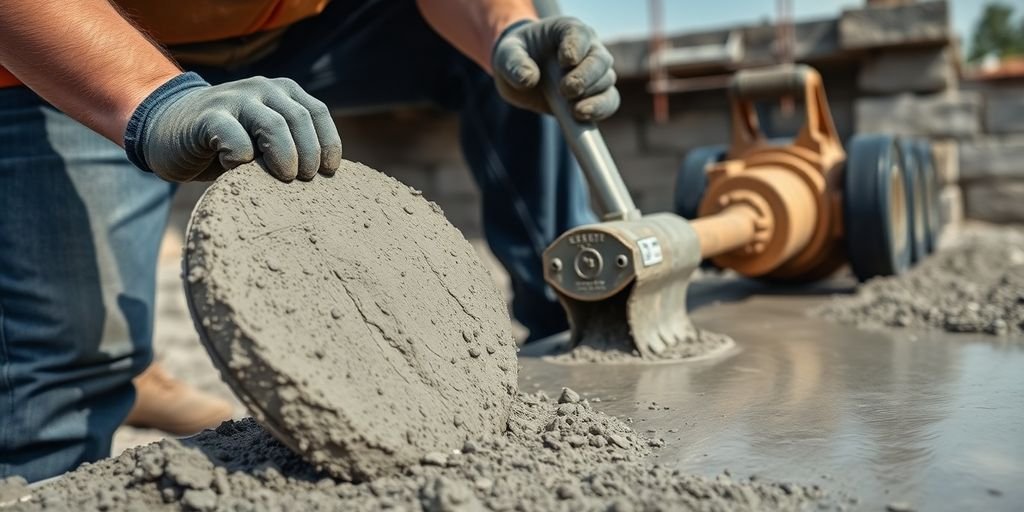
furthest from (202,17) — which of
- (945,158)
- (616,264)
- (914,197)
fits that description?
(945,158)

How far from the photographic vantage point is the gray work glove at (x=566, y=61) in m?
1.68

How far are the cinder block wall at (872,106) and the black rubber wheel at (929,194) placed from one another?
72 centimetres

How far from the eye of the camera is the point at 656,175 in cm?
450

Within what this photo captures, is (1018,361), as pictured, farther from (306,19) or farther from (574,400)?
(306,19)

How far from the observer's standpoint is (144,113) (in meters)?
1.15

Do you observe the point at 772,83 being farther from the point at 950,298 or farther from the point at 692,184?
the point at 950,298

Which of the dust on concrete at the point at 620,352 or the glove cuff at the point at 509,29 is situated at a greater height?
the glove cuff at the point at 509,29

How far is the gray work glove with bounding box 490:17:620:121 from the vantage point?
1683 millimetres

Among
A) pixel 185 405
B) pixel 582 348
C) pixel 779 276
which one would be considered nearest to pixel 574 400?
pixel 582 348

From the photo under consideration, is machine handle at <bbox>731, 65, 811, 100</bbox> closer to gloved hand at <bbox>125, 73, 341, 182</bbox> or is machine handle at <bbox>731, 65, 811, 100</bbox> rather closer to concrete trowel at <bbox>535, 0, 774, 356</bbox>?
concrete trowel at <bbox>535, 0, 774, 356</bbox>

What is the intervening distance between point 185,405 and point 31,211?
1.00m

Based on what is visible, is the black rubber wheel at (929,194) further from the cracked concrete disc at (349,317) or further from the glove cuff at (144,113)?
the glove cuff at (144,113)

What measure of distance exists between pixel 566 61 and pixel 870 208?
1081 mm

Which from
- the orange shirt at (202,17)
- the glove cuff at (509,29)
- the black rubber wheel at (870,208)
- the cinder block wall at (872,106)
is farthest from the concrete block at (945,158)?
the orange shirt at (202,17)
